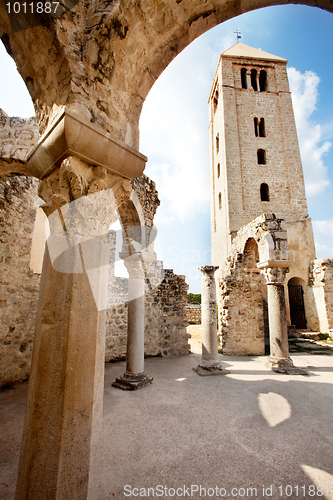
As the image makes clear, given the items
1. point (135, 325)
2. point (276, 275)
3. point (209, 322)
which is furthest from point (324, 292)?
point (135, 325)

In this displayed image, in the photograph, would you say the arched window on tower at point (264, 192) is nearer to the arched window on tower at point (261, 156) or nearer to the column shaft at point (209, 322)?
the arched window on tower at point (261, 156)

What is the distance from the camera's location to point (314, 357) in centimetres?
816

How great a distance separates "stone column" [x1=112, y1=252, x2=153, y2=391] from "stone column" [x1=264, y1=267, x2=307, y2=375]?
11.5 ft

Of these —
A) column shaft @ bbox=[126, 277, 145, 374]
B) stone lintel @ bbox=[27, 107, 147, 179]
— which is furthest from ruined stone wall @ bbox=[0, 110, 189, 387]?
stone lintel @ bbox=[27, 107, 147, 179]

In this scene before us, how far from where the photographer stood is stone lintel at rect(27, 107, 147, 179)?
153 centimetres

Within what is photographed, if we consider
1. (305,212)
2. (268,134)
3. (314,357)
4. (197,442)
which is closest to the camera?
(197,442)

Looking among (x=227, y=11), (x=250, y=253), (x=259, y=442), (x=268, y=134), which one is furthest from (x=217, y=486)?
(x=268, y=134)

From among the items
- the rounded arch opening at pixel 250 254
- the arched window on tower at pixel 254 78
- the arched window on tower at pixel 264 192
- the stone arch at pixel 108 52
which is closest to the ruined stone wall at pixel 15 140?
the stone arch at pixel 108 52

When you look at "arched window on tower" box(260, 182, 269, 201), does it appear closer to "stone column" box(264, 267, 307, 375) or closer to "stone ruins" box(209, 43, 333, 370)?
"stone ruins" box(209, 43, 333, 370)

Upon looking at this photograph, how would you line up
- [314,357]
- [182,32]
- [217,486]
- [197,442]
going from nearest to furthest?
[182,32] < [217,486] < [197,442] < [314,357]

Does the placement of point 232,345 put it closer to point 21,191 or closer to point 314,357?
point 314,357

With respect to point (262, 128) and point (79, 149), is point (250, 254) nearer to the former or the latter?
point (79, 149)

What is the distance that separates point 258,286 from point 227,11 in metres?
8.18

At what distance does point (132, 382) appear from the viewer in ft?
15.9
